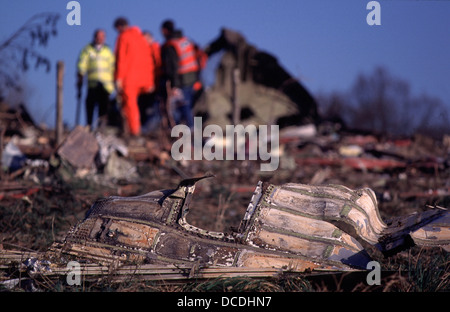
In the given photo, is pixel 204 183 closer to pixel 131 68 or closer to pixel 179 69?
pixel 179 69

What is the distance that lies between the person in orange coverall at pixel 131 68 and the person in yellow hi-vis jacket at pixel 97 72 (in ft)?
0.75

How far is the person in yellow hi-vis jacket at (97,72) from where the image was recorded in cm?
1018

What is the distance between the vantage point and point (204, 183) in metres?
6.66

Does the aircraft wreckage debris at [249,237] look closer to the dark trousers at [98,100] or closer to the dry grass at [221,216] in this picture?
the dry grass at [221,216]

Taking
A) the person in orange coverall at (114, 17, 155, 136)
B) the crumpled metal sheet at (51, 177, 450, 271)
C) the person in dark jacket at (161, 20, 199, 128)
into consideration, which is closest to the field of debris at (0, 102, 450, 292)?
the crumpled metal sheet at (51, 177, 450, 271)

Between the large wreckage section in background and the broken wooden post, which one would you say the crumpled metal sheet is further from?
the large wreckage section in background

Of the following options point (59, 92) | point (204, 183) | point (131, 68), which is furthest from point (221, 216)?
point (131, 68)

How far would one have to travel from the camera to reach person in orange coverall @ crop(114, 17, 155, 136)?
1028 cm

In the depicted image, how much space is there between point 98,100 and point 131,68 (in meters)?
0.90

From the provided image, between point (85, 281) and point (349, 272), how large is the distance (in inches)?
54.6

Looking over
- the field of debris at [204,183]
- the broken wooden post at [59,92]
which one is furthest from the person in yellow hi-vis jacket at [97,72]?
the broken wooden post at [59,92]
